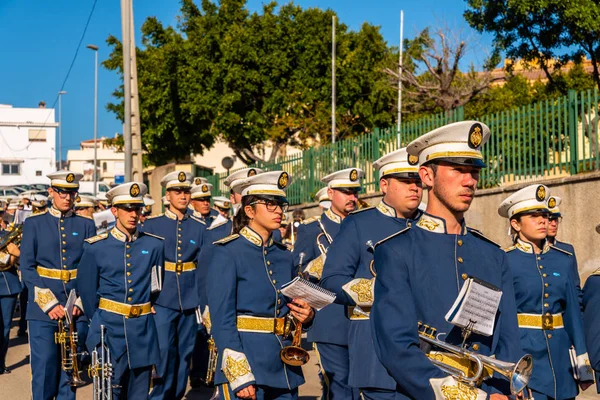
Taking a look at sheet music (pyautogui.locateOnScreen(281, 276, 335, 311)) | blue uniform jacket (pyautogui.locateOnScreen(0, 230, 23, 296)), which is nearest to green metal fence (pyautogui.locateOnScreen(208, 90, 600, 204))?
blue uniform jacket (pyautogui.locateOnScreen(0, 230, 23, 296))

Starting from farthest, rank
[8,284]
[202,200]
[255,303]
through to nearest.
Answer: [8,284]
[202,200]
[255,303]

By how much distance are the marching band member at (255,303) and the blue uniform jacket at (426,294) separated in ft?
6.79

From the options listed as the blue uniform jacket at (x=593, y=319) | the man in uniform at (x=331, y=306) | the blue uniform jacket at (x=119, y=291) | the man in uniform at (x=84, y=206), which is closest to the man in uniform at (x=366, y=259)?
the man in uniform at (x=331, y=306)

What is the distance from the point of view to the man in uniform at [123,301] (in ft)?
26.4

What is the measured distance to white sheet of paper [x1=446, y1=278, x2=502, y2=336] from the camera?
3.71 meters

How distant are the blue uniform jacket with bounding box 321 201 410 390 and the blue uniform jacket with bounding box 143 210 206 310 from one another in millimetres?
4474

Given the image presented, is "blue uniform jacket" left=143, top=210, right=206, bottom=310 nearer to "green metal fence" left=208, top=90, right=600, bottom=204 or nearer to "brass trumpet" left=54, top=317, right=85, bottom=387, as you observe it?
"brass trumpet" left=54, top=317, right=85, bottom=387

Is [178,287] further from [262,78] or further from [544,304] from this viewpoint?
[262,78]

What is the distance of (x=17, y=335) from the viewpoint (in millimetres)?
17047

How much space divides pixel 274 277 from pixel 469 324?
282 centimetres

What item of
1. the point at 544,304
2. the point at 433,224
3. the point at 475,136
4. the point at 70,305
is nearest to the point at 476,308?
the point at 433,224

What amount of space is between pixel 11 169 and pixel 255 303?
8739cm

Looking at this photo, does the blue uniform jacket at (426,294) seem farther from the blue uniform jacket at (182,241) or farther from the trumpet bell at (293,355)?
the blue uniform jacket at (182,241)

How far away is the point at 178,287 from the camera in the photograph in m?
10.5
